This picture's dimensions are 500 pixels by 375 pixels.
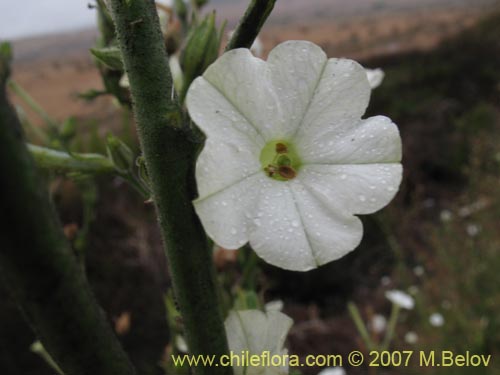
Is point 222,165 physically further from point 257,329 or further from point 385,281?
point 385,281

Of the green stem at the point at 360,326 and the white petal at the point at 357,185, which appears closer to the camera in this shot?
the white petal at the point at 357,185

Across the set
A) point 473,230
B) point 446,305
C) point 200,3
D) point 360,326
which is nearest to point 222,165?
point 200,3

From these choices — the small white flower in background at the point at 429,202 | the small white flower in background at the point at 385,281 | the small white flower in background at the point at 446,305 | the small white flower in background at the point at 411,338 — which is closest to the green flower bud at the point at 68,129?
the small white flower in background at the point at 411,338

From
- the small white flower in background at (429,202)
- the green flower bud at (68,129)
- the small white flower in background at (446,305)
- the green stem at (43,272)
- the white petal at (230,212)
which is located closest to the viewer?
the green stem at (43,272)

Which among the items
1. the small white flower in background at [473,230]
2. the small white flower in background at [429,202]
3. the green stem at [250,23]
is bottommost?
the small white flower in background at [429,202]

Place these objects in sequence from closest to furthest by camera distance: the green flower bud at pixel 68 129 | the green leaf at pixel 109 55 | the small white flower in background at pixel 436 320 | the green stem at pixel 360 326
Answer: the green leaf at pixel 109 55, the green flower bud at pixel 68 129, the green stem at pixel 360 326, the small white flower in background at pixel 436 320

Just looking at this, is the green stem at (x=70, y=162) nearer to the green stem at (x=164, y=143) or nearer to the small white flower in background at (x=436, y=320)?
the green stem at (x=164, y=143)

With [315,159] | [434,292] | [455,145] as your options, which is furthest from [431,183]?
[315,159]

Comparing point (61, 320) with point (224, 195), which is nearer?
point (61, 320)

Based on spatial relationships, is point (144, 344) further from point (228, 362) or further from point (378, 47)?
point (378, 47)
